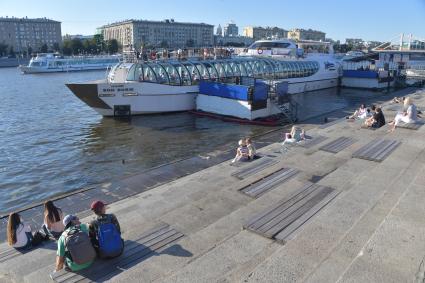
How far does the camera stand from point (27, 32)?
188 meters

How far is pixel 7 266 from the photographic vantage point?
21.7 ft

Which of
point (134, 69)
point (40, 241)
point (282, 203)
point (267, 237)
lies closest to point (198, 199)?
point (282, 203)

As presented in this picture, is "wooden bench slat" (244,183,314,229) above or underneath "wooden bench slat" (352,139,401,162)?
underneath

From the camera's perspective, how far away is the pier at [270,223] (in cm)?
532

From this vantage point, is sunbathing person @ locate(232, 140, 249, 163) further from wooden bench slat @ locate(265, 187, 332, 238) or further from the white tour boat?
the white tour boat

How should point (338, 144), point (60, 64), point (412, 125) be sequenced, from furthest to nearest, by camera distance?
point (60, 64) → point (412, 125) → point (338, 144)

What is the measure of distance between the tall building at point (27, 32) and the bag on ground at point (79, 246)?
195591 mm

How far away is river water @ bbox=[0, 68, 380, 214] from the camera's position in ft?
48.0

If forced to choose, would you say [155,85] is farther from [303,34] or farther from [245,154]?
[303,34]

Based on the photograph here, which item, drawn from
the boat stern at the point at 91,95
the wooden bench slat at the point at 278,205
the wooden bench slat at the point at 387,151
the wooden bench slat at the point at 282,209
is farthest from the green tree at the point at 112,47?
the wooden bench slat at the point at 282,209

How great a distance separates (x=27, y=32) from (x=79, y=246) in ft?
695

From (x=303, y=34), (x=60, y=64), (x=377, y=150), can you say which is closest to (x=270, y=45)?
(x=377, y=150)

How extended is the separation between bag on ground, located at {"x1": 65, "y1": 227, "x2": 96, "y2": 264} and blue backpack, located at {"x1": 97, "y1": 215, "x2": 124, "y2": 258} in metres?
0.19

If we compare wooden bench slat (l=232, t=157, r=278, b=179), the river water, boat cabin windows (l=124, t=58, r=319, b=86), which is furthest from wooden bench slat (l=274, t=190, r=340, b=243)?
boat cabin windows (l=124, t=58, r=319, b=86)
